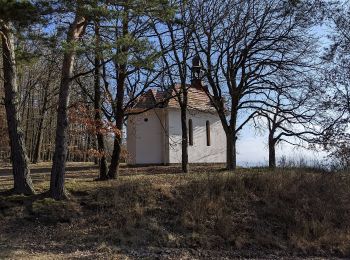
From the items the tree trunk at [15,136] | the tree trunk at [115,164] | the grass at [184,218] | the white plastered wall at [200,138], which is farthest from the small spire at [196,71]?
the white plastered wall at [200,138]

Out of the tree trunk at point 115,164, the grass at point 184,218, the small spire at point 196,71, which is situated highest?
→ the small spire at point 196,71

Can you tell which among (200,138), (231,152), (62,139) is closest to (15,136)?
(62,139)

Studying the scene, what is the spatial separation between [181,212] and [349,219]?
19.4ft

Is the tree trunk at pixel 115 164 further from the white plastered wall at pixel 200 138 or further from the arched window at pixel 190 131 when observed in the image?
the arched window at pixel 190 131

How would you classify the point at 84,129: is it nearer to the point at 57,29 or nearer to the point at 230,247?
the point at 57,29

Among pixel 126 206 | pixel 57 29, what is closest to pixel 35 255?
pixel 126 206

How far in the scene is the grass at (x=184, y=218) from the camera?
558 inches

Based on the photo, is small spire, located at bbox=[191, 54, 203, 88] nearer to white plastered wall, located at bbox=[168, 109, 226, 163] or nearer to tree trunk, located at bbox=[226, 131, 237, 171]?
tree trunk, located at bbox=[226, 131, 237, 171]

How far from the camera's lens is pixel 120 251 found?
1327 centimetres

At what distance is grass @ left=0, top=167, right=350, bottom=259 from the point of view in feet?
46.5

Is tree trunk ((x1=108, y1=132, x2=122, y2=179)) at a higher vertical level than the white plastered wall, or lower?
lower

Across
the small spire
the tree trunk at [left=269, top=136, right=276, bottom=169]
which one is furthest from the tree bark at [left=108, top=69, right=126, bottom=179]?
the tree trunk at [left=269, top=136, right=276, bottom=169]

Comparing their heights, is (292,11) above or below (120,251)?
above

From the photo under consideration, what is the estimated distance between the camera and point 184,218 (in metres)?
16.0
